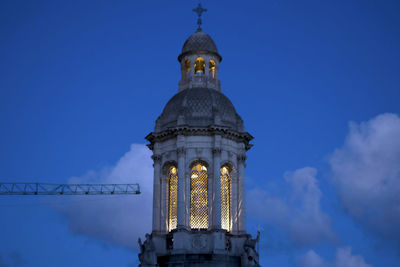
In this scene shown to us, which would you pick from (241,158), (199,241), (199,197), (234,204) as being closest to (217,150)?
(241,158)

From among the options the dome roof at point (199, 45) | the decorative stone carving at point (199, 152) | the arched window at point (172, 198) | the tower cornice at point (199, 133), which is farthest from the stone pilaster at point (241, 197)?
the dome roof at point (199, 45)

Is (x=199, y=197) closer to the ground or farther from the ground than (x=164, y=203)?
farther from the ground

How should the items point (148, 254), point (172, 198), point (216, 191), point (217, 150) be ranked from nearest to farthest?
1. point (148, 254)
2. point (216, 191)
3. point (217, 150)
4. point (172, 198)

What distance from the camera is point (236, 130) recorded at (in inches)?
2243

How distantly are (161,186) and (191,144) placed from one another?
472 cm

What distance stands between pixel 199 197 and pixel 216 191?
2.70 metres

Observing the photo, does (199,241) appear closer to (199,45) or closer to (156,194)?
(156,194)

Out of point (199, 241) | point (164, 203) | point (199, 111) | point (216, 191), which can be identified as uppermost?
point (199, 111)

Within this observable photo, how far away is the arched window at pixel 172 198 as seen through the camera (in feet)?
183

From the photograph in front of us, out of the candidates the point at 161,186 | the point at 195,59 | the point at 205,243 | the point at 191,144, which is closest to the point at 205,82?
the point at 195,59

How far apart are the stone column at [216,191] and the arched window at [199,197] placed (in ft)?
6.25

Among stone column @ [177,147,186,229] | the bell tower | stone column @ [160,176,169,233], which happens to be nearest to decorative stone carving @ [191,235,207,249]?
the bell tower

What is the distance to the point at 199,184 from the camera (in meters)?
56.4

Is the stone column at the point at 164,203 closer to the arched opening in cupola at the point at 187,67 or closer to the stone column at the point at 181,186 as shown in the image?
the stone column at the point at 181,186
